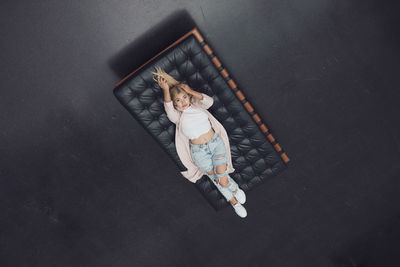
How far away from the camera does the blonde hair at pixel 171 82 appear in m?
2.72

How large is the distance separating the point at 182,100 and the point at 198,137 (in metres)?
0.55

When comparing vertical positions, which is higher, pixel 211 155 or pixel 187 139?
pixel 187 139

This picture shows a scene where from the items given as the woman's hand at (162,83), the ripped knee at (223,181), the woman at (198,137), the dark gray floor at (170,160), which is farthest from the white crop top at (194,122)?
the dark gray floor at (170,160)

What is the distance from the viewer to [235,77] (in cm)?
340

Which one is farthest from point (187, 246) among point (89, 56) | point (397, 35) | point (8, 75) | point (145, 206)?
point (397, 35)

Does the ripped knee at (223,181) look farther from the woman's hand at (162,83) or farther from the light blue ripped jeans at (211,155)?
the woman's hand at (162,83)

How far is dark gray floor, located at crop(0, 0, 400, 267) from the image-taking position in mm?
3184

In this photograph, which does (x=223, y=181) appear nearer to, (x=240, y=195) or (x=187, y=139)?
(x=240, y=195)

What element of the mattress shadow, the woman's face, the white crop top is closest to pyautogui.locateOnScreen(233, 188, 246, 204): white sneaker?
the white crop top

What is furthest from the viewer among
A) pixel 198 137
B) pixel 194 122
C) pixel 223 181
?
pixel 223 181

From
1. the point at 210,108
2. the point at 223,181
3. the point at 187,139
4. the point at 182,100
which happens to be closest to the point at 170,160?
the point at 187,139

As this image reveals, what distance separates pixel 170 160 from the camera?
142 inches

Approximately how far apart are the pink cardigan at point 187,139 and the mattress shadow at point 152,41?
949 mm

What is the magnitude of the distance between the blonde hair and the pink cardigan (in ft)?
0.43
